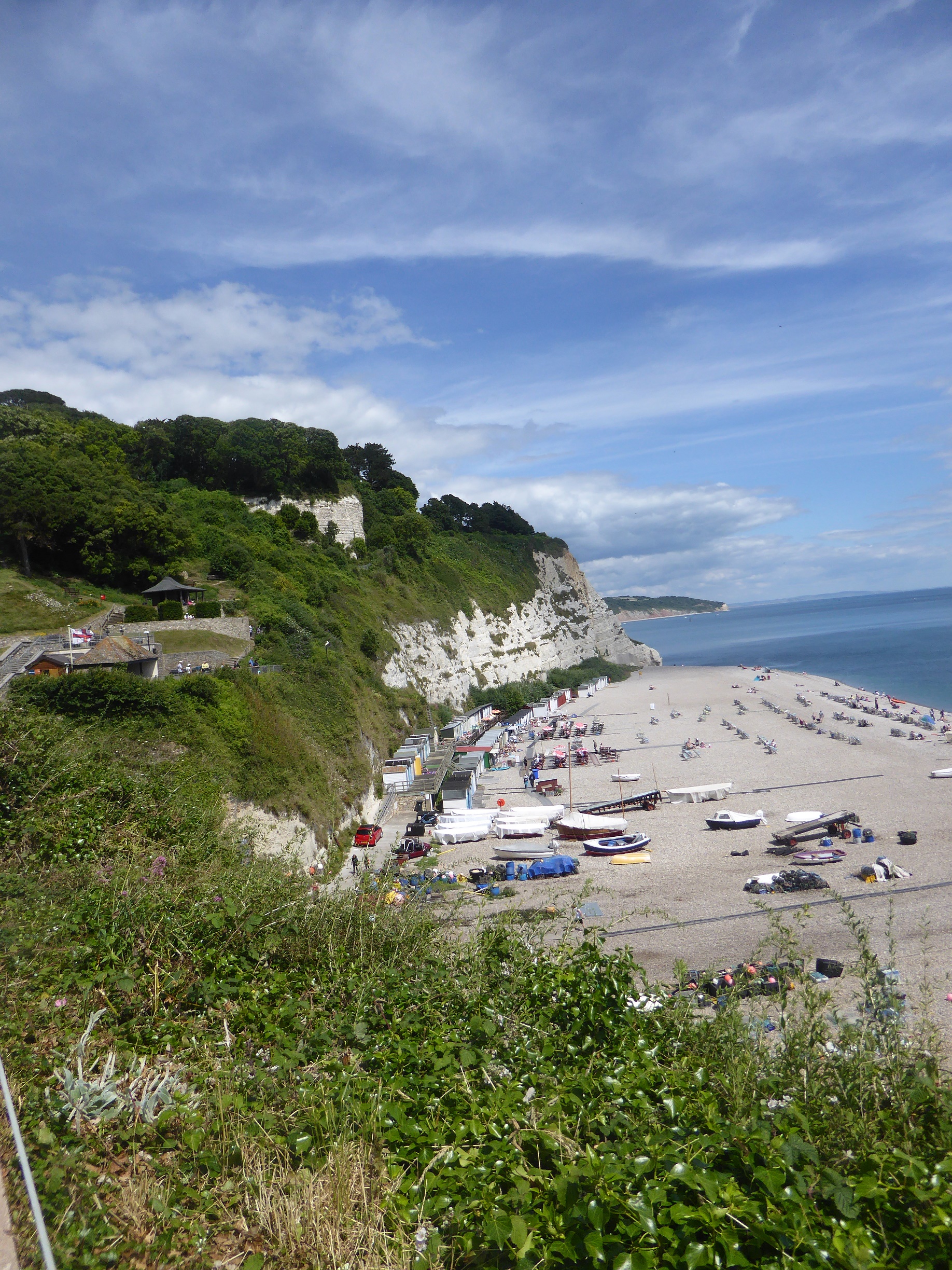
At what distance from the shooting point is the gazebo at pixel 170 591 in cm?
2617

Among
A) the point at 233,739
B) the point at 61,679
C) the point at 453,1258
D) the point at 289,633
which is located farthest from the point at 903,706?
the point at 453,1258

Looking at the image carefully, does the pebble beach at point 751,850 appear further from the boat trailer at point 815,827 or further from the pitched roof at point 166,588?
the pitched roof at point 166,588

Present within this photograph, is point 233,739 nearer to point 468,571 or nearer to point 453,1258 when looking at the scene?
point 453,1258

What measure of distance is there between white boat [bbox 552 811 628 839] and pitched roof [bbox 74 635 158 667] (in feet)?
46.2

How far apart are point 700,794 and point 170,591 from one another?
73.5 feet

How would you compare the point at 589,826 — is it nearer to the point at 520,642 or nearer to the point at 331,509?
the point at 331,509

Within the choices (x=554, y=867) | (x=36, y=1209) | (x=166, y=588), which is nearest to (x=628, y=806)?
(x=554, y=867)

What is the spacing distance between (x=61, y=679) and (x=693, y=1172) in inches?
595

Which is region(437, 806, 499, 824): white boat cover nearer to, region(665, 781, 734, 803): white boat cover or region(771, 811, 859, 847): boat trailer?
region(665, 781, 734, 803): white boat cover

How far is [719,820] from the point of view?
893 inches

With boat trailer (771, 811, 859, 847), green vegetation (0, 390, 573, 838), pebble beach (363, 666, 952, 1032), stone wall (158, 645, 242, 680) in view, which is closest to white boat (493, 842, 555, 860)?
pebble beach (363, 666, 952, 1032)

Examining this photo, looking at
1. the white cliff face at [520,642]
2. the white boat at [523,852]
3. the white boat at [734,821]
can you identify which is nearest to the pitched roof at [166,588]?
the white cliff face at [520,642]

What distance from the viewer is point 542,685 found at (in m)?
61.5

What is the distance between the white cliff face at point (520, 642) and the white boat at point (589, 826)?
54.0ft
